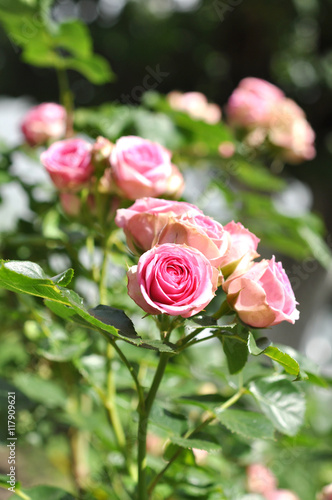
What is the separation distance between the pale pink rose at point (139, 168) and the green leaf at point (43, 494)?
0.25m

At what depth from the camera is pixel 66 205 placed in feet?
1.81

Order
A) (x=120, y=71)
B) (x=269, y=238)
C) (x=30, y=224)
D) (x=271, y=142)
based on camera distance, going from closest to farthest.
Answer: (x=30, y=224)
(x=269, y=238)
(x=271, y=142)
(x=120, y=71)

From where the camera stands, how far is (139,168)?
447 millimetres

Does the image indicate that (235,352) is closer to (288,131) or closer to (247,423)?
(247,423)

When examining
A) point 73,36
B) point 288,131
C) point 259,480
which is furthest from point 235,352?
point 288,131

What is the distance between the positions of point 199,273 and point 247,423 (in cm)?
15

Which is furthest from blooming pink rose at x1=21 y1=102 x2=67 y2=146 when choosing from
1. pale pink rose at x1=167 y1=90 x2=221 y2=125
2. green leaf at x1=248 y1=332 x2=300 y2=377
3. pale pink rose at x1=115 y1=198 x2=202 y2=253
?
green leaf at x1=248 y1=332 x2=300 y2=377

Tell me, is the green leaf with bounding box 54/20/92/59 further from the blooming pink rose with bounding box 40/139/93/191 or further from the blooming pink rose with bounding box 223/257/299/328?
the blooming pink rose with bounding box 223/257/299/328

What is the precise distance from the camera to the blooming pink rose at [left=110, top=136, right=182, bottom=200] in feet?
1.46

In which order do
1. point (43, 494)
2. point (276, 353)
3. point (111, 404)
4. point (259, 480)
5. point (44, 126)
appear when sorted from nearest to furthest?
point (276, 353) < point (43, 494) < point (111, 404) < point (259, 480) < point (44, 126)

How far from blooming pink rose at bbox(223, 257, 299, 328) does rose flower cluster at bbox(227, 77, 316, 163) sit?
75 cm

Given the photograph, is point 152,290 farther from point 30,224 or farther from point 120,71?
point 120,71

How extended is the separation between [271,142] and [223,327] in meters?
0.79

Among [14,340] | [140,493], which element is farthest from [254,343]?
[14,340]
